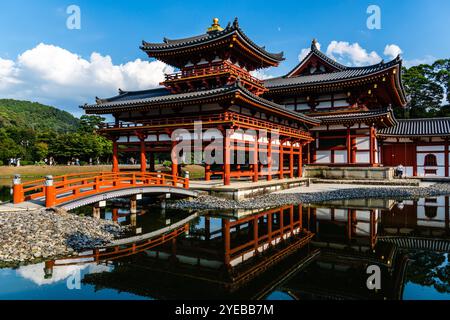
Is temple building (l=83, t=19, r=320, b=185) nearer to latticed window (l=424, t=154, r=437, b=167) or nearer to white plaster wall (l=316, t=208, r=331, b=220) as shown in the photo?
white plaster wall (l=316, t=208, r=331, b=220)

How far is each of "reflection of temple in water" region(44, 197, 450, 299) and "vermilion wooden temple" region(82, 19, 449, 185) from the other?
785cm

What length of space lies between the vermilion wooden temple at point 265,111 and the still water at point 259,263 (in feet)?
27.0

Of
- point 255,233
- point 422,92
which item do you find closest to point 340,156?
point 255,233

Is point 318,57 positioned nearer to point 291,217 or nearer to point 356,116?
point 356,116

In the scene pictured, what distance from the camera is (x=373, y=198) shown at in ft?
71.3

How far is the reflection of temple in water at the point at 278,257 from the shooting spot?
7.56 meters

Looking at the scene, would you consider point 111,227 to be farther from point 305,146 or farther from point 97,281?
point 305,146

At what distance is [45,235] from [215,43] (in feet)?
64.3

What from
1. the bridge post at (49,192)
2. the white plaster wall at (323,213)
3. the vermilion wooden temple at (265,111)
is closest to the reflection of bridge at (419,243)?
the white plaster wall at (323,213)

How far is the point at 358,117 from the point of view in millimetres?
27891

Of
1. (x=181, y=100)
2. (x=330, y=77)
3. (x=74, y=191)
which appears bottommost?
(x=74, y=191)

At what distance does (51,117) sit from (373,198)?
582ft

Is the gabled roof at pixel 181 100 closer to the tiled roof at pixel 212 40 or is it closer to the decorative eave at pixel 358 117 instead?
the decorative eave at pixel 358 117

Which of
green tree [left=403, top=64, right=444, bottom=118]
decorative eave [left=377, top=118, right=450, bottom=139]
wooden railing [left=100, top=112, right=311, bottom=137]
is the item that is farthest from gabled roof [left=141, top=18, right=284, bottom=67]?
green tree [left=403, top=64, right=444, bottom=118]
